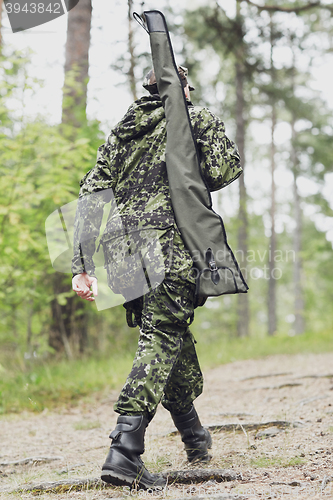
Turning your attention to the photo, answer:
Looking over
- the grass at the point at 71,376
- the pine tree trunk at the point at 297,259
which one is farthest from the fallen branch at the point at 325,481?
the pine tree trunk at the point at 297,259

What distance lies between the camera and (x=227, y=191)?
19.8m

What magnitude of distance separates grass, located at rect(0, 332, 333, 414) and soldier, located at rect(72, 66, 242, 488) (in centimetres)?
197

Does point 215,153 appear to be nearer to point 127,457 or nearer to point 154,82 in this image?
point 154,82

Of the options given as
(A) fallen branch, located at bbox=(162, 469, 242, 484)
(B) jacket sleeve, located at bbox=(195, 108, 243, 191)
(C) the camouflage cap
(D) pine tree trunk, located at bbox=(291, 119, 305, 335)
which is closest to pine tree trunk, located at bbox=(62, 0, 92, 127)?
(C) the camouflage cap

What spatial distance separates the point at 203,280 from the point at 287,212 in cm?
2378

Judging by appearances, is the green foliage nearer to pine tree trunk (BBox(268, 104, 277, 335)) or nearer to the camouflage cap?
the camouflage cap

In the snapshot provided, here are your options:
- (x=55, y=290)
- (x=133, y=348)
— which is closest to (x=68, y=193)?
(x=55, y=290)

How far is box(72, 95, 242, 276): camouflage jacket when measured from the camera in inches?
81.4

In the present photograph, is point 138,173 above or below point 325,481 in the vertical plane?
above

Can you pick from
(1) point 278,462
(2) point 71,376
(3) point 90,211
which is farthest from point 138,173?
(2) point 71,376

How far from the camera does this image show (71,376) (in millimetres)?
5555

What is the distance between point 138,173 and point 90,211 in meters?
0.31

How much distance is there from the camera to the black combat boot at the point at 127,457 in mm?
1734

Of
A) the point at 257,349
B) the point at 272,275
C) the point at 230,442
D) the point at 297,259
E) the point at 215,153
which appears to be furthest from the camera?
the point at 297,259
